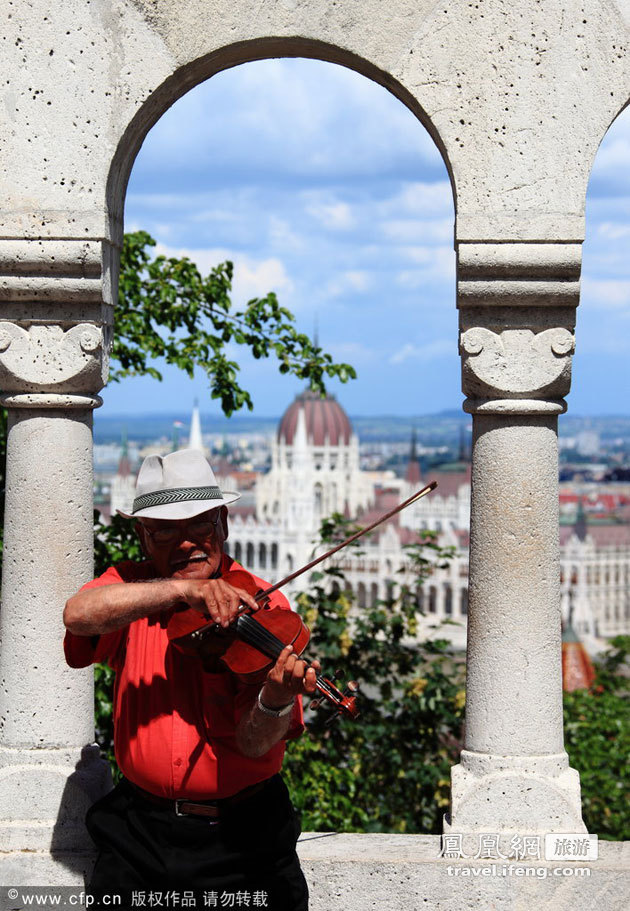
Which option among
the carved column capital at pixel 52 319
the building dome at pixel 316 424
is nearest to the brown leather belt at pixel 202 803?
the carved column capital at pixel 52 319

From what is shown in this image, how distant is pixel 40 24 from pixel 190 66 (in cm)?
62

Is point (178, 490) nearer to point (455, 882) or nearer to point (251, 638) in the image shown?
point (251, 638)

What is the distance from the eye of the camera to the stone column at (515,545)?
5.09 meters

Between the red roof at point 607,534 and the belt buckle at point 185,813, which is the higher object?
the belt buckle at point 185,813

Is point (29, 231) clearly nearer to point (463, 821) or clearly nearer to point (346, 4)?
point (346, 4)

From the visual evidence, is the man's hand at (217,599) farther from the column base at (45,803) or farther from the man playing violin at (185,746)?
the column base at (45,803)

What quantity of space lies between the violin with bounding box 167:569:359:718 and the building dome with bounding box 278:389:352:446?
521 ft

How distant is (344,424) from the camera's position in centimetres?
17062

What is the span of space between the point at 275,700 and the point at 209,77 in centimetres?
276

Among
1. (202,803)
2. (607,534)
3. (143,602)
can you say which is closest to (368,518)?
(607,534)

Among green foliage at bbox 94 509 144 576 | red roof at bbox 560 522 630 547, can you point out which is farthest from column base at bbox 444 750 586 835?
red roof at bbox 560 522 630 547

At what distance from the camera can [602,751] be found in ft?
49.1

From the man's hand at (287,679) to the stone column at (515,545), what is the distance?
1.36 meters

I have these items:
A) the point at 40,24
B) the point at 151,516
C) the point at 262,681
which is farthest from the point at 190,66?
the point at 262,681
